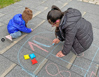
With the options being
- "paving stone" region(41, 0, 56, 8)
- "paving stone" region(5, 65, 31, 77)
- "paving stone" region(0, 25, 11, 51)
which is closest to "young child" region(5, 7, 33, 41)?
"paving stone" region(0, 25, 11, 51)

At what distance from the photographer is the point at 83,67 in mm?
2344

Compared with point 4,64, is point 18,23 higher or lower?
higher

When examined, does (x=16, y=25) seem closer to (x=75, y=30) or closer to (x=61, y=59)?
(x=61, y=59)

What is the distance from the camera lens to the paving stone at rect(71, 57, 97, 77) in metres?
2.24

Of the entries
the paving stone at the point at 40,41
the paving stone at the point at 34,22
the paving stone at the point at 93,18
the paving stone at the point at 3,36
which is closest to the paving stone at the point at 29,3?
the paving stone at the point at 34,22

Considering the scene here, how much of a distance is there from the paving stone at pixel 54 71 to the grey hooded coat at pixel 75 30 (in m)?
0.45

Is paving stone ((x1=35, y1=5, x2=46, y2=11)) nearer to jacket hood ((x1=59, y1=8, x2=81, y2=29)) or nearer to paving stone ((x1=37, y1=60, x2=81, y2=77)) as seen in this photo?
jacket hood ((x1=59, y1=8, x2=81, y2=29))

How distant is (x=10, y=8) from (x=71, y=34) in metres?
3.96

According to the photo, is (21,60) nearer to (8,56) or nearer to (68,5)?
(8,56)

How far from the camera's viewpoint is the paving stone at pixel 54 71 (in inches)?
85.5

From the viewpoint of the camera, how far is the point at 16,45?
280 centimetres

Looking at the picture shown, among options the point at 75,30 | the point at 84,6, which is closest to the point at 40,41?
the point at 75,30

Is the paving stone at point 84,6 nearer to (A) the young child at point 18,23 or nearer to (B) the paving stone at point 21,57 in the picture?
(A) the young child at point 18,23

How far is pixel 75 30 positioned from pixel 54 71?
1.10m
